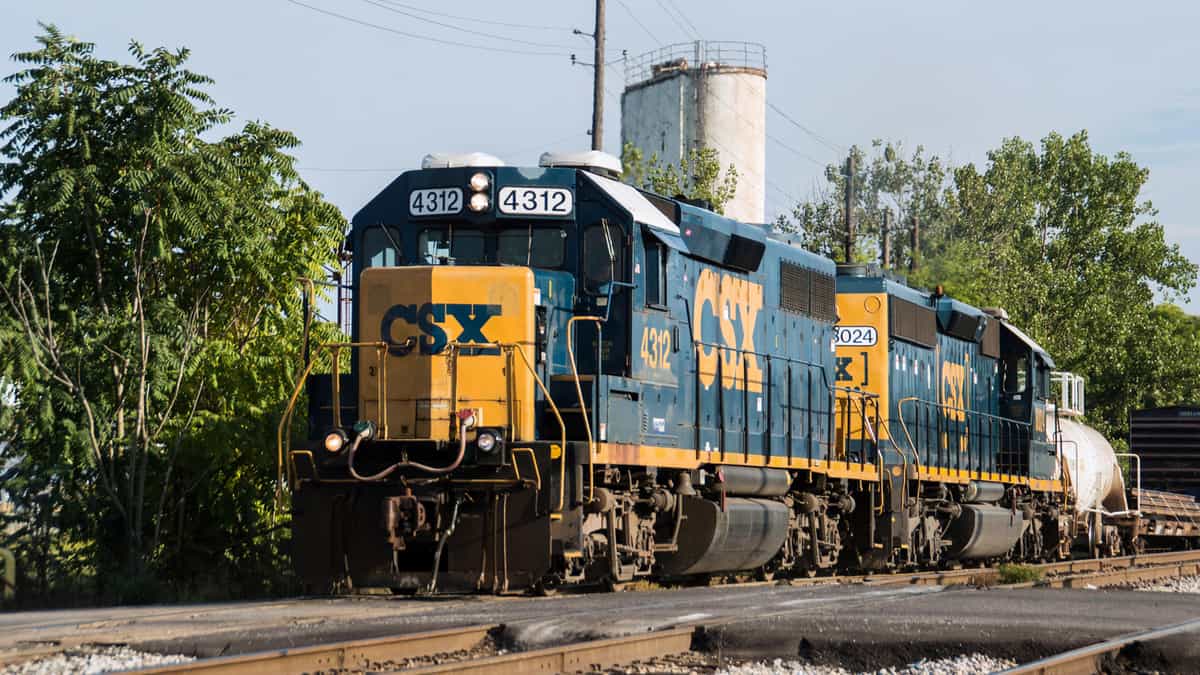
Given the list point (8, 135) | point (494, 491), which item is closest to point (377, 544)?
point (494, 491)

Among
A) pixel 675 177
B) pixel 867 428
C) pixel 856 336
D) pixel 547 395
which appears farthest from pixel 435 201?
pixel 675 177

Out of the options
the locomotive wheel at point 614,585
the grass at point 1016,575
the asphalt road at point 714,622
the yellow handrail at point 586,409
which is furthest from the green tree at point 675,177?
the asphalt road at point 714,622

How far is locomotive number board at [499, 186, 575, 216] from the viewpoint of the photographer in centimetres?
1238

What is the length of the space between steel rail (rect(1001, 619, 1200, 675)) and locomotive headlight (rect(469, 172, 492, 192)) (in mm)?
6020

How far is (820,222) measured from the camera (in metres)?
56.0

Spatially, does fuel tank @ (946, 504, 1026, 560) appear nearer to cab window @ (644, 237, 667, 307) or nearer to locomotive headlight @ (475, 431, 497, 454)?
cab window @ (644, 237, 667, 307)

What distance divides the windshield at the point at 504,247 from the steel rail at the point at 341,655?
Answer: 13.9 feet

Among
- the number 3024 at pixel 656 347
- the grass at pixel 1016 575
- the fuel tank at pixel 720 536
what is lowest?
the grass at pixel 1016 575

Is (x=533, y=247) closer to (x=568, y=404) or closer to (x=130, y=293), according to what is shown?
(x=568, y=404)

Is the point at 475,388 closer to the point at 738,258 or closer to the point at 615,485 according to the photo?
the point at 615,485

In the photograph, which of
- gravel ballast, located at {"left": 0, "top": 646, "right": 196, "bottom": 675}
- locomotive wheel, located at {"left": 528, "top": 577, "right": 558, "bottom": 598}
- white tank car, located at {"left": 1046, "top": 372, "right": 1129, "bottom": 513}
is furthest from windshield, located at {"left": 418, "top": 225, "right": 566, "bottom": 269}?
white tank car, located at {"left": 1046, "top": 372, "right": 1129, "bottom": 513}

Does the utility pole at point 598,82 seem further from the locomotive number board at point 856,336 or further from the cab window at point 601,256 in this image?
the cab window at point 601,256

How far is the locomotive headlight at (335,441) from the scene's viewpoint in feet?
38.0

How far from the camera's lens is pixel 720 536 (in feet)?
44.4
